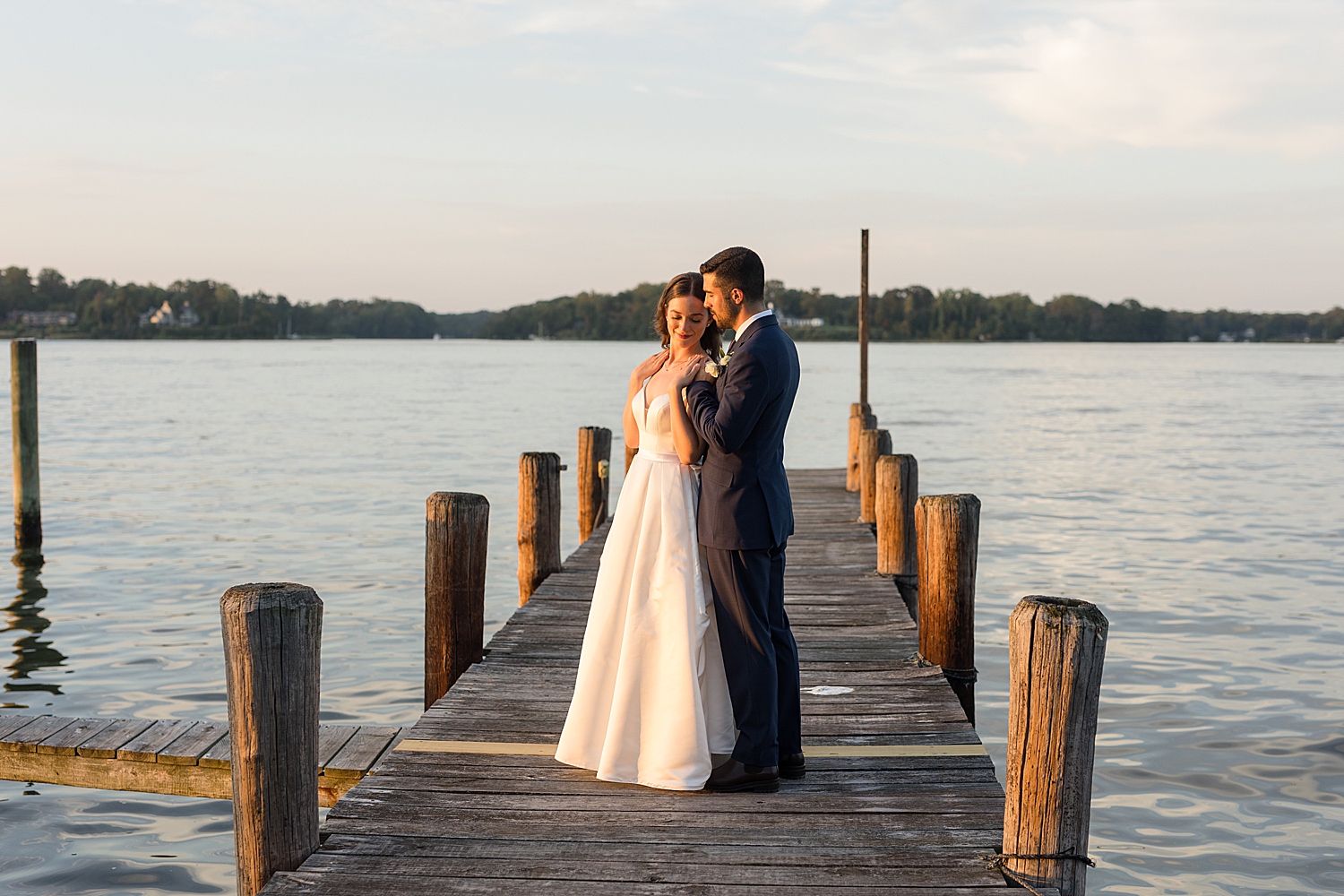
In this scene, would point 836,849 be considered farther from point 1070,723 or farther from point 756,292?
point 756,292

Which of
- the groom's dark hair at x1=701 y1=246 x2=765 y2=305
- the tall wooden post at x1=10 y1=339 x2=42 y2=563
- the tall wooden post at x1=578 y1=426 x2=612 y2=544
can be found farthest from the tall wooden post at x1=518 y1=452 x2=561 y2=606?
the tall wooden post at x1=10 y1=339 x2=42 y2=563

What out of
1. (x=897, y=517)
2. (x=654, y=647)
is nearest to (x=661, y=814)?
(x=654, y=647)

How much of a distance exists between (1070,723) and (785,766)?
1.42 m

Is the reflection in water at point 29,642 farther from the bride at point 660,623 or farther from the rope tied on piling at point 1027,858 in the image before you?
the rope tied on piling at point 1027,858

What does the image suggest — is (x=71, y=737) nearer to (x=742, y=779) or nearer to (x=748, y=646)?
(x=742, y=779)

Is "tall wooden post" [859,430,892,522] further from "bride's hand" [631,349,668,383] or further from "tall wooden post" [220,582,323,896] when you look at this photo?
"tall wooden post" [220,582,323,896]

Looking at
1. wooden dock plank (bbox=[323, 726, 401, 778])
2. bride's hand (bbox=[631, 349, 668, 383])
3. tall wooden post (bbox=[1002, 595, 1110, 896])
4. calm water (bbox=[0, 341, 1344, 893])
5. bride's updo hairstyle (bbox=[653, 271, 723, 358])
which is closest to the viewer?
tall wooden post (bbox=[1002, 595, 1110, 896])

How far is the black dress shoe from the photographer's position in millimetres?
4406

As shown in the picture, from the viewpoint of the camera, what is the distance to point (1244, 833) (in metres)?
7.10

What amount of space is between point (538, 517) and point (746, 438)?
469 centimetres

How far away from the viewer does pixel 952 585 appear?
6047 millimetres

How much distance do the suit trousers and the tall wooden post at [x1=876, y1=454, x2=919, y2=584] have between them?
455 centimetres

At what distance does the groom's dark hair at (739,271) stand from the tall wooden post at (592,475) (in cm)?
678

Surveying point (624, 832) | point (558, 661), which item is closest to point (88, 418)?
point (558, 661)
